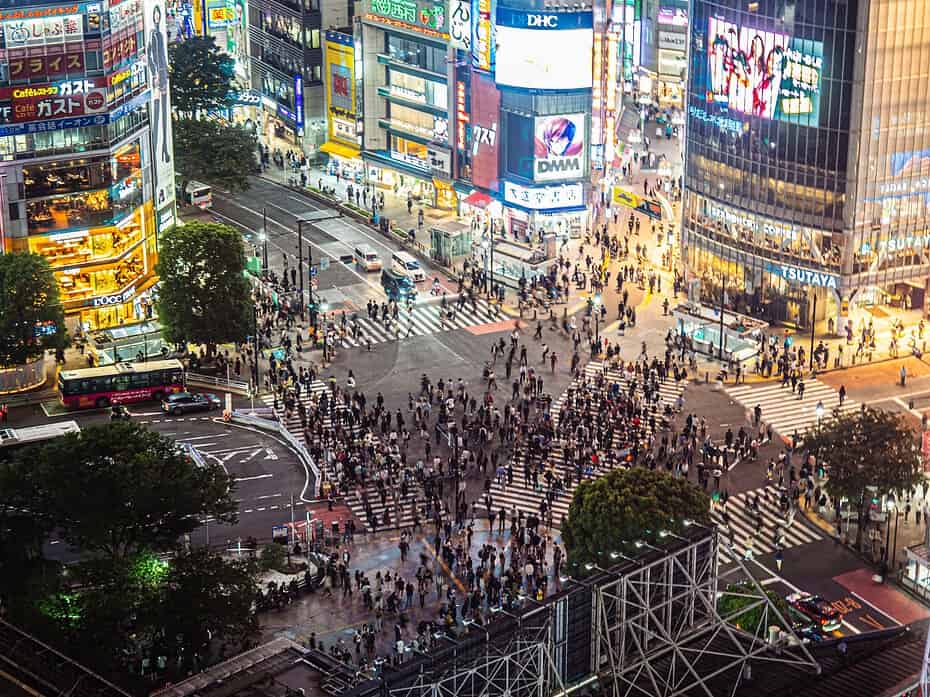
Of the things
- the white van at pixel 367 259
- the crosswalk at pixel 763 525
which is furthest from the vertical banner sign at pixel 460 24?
the crosswalk at pixel 763 525

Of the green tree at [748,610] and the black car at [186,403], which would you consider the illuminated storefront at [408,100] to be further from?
the green tree at [748,610]

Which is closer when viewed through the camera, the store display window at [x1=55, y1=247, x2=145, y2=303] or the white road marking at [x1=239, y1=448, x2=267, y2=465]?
the white road marking at [x1=239, y1=448, x2=267, y2=465]

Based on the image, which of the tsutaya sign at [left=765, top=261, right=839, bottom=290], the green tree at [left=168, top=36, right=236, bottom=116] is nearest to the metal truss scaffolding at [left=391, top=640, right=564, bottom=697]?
the tsutaya sign at [left=765, top=261, right=839, bottom=290]

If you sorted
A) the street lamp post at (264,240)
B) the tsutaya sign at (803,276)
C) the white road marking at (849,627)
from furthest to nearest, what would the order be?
the street lamp post at (264,240) < the tsutaya sign at (803,276) < the white road marking at (849,627)

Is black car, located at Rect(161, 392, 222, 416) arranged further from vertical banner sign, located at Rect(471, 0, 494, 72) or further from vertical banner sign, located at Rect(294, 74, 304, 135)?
vertical banner sign, located at Rect(294, 74, 304, 135)

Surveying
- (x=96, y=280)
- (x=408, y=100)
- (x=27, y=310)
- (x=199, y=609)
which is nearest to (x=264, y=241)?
(x=408, y=100)
